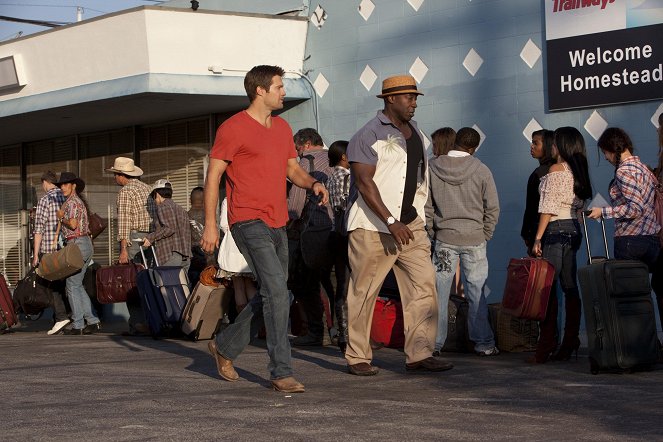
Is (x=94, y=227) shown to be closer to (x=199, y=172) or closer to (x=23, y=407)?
(x=199, y=172)

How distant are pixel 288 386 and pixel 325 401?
0.47m

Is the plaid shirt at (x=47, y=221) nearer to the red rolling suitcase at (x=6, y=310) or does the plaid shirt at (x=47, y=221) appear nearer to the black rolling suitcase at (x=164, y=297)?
the red rolling suitcase at (x=6, y=310)

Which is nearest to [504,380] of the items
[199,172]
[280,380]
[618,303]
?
[618,303]

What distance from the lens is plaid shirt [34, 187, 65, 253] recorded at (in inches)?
565

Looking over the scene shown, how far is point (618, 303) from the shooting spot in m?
8.64

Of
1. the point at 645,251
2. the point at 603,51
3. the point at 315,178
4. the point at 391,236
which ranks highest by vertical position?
the point at 603,51

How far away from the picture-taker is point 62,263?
13828mm

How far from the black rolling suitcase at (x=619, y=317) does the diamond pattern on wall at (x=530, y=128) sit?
4.19m

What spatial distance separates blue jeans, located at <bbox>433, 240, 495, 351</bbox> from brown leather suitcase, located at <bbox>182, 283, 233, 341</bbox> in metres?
2.53

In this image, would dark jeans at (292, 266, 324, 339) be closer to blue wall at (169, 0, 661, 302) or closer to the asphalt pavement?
the asphalt pavement

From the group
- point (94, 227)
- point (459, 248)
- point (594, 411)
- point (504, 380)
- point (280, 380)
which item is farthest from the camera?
point (94, 227)

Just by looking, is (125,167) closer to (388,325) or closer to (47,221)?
(47,221)

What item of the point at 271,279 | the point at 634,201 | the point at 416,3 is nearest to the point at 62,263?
the point at 416,3

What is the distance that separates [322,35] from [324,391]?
832 cm
